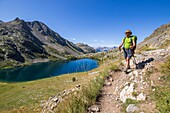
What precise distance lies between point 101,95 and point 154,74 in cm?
390

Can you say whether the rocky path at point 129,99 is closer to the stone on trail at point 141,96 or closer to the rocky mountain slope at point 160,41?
the stone on trail at point 141,96

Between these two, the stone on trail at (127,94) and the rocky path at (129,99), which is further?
the stone on trail at (127,94)

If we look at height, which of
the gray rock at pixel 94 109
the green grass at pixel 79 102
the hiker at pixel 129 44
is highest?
the hiker at pixel 129 44

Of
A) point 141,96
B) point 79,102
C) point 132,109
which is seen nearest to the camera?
point 132,109

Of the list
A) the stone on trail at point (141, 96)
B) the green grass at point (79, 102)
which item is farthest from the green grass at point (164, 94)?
the green grass at point (79, 102)

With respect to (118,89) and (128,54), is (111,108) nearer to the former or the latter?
(118,89)

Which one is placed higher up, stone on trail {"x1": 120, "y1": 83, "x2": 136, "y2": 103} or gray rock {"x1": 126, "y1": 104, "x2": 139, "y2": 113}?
stone on trail {"x1": 120, "y1": 83, "x2": 136, "y2": 103}

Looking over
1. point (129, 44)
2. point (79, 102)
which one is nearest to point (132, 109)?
point (79, 102)

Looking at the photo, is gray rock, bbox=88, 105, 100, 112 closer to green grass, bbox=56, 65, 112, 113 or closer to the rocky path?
the rocky path

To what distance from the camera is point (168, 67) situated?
29.8ft

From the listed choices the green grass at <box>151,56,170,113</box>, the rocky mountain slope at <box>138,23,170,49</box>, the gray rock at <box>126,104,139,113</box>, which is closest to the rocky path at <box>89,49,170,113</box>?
the gray rock at <box>126,104,139,113</box>

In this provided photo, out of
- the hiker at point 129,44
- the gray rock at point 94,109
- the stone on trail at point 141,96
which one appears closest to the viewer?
the gray rock at point 94,109

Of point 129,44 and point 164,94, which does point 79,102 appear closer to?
point 164,94

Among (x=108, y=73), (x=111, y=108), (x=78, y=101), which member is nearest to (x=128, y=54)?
(x=108, y=73)
